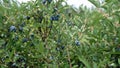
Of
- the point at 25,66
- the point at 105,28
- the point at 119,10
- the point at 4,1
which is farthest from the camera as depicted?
the point at 4,1

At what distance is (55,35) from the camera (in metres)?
2.56

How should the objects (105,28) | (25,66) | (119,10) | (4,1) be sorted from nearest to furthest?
(119,10), (105,28), (25,66), (4,1)

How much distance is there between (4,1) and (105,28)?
1.02 meters

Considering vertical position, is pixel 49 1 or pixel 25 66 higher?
pixel 49 1

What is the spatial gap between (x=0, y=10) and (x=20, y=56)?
377mm

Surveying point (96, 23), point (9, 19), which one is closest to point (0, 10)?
point (9, 19)

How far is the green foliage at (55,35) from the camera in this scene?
6.60ft

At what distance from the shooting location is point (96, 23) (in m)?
2.13

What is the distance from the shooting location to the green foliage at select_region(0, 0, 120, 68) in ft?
6.60

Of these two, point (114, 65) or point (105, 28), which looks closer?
point (114, 65)

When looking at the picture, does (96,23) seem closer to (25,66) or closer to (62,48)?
(62,48)

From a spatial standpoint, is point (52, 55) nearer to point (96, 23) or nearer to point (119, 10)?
point (96, 23)

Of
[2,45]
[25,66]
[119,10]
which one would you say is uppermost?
[119,10]

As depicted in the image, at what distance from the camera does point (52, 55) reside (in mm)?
2229
